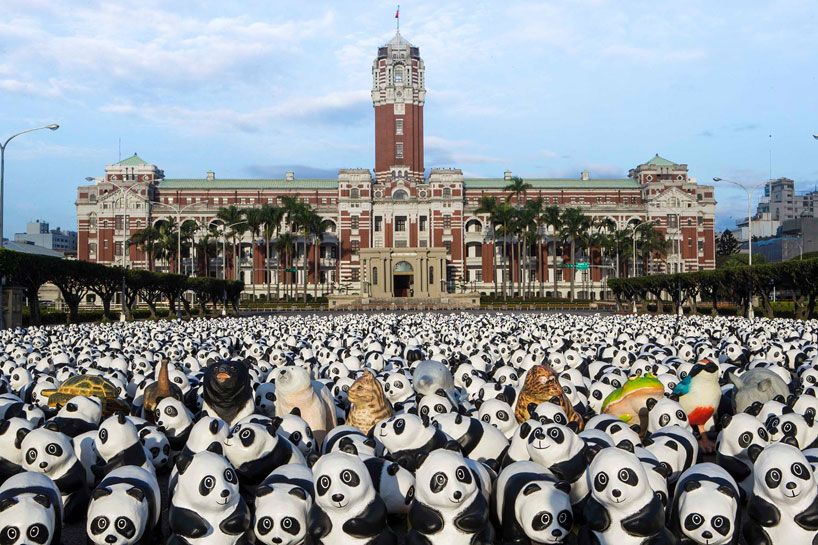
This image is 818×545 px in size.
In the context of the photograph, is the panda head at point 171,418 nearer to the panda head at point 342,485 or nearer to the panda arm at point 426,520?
the panda head at point 342,485

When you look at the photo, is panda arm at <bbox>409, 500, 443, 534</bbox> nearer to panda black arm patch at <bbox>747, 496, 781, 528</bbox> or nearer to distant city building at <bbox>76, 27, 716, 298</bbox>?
panda black arm patch at <bbox>747, 496, 781, 528</bbox>

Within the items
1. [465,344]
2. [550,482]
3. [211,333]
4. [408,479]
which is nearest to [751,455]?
[550,482]

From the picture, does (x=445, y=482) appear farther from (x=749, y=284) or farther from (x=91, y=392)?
(x=749, y=284)

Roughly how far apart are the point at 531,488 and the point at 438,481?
110cm

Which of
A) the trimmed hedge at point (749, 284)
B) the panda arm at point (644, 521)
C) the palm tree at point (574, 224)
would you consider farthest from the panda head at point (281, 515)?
the palm tree at point (574, 224)

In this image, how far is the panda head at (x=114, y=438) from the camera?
9.06 metres

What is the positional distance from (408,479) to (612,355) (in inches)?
460

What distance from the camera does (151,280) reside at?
50344 mm

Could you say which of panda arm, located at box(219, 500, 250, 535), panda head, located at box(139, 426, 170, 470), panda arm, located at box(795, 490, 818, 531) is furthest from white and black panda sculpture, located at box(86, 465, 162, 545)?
panda arm, located at box(795, 490, 818, 531)

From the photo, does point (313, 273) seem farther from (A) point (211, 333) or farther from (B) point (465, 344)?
(B) point (465, 344)

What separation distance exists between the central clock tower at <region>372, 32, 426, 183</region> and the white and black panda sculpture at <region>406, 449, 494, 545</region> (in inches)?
4098

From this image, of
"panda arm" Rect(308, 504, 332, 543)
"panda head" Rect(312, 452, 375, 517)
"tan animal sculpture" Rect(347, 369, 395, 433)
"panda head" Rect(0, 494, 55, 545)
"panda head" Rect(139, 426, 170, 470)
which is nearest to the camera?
"panda head" Rect(0, 494, 55, 545)

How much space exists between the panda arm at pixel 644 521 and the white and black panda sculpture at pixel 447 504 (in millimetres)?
1465

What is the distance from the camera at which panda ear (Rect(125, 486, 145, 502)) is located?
723 cm
